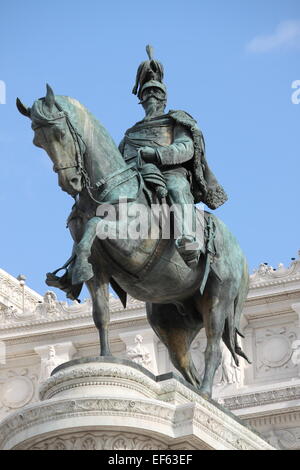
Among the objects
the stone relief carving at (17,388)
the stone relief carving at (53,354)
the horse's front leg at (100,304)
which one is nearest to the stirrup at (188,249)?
the horse's front leg at (100,304)

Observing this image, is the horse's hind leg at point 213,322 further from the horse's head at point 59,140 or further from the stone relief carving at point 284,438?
the stone relief carving at point 284,438

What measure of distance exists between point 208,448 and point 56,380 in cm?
158

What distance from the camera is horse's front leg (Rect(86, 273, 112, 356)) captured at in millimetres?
16844

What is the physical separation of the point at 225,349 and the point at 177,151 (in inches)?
828

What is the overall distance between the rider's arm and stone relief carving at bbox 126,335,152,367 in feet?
73.0

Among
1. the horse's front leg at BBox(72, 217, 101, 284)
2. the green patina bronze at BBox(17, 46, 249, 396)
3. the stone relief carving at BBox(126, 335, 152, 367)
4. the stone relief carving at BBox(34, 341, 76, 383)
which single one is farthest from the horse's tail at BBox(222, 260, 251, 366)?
the stone relief carving at BBox(34, 341, 76, 383)

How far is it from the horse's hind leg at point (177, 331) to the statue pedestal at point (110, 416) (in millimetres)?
2117

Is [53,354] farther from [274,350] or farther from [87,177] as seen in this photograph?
[87,177]

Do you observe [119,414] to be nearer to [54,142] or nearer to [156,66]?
[54,142]

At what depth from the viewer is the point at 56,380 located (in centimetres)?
1603

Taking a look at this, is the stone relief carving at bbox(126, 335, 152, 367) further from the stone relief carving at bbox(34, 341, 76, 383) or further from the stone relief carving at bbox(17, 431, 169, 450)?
the stone relief carving at bbox(17, 431, 169, 450)

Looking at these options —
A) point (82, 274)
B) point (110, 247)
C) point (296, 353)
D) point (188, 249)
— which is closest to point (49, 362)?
point (296, 353)
